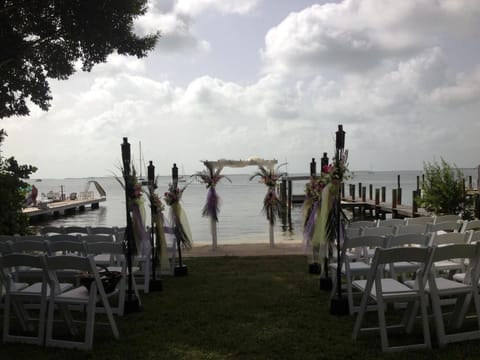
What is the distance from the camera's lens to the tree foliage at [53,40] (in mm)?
9680

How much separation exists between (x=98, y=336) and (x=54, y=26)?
8.03m

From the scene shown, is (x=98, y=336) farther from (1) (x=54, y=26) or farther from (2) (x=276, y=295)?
(1) (x=54, y=26)

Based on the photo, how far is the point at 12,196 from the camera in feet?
28.5

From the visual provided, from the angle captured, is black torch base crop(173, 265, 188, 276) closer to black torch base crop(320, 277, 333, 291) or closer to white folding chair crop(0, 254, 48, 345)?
black torch base crop(320, 277, 333, 291)

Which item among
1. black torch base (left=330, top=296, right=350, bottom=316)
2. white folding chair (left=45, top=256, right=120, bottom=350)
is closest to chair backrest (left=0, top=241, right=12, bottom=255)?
white folding chair (left=45, top=256, right=120, bottom=350)

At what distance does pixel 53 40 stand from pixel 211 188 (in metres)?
5.17

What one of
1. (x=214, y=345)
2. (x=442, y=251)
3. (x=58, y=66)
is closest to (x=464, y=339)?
(x=442, y=251)

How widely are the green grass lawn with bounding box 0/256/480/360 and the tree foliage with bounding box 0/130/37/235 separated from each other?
372cm

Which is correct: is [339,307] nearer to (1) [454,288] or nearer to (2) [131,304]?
(1) [454,288]

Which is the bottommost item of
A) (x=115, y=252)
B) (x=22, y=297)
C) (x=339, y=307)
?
(x=339, y=307)

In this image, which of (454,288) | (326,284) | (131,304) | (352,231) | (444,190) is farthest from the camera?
(444,190)

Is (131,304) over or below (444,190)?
below

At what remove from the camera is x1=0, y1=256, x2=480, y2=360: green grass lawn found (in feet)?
13.1

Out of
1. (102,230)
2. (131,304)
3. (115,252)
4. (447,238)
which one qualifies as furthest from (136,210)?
(447,238)
